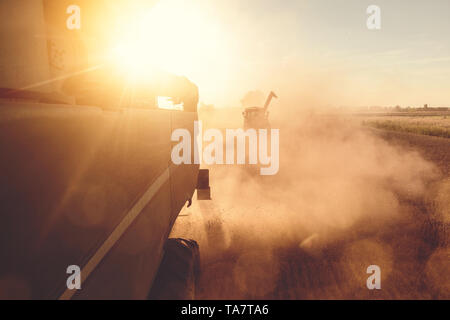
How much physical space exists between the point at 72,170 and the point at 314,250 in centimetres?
596

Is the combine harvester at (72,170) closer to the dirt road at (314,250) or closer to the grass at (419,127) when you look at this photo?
the dirt road at (314,250)

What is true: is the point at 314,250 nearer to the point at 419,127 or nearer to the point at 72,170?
the point at 72,170

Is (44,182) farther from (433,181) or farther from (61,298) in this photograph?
(433,181)

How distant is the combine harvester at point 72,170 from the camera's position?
27.9 inches

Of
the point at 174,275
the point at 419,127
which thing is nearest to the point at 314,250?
the point at 174,275

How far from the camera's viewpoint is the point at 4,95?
1069 millimetres

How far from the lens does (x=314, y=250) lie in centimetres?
583

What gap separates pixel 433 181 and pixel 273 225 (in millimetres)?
7956

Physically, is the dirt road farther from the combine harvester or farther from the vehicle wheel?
the combine harvester

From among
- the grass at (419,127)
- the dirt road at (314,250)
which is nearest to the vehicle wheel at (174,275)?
the dirt road at (314,250)

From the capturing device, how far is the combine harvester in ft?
2.32
